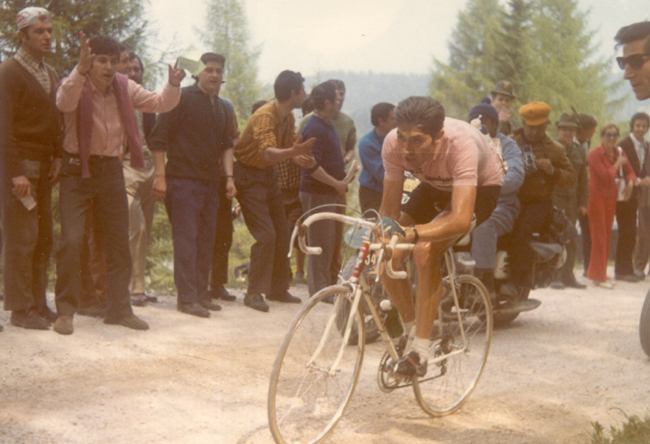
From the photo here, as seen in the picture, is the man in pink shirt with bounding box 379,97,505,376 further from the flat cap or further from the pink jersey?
the flat cap

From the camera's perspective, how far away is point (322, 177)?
770 centimetres

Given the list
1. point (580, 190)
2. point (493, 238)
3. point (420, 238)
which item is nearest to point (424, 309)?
point (420, 238)

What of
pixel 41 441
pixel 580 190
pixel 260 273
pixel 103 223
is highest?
pixel 580 190

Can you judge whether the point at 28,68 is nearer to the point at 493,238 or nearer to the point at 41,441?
the point at 41,441

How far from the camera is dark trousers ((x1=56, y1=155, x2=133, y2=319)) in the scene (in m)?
5.90

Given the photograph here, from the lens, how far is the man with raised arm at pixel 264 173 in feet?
24.8

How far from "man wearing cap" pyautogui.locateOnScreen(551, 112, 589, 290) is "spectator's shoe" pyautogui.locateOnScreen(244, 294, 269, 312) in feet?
15.3

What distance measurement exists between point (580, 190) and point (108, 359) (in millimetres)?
8033

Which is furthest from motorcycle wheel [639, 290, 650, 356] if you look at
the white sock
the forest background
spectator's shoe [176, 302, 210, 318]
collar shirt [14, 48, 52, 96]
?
the forest background

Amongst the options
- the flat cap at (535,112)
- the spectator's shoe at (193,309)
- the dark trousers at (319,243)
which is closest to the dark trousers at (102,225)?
the spectator's shoe at (193,309)

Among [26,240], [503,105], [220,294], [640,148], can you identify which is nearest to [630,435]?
[26,240]

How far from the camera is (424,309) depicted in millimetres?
4469

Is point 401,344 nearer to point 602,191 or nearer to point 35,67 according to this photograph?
point 35,67

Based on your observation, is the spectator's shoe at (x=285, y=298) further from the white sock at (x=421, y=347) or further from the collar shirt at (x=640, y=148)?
the collar shirt at (x=640, y=148)
